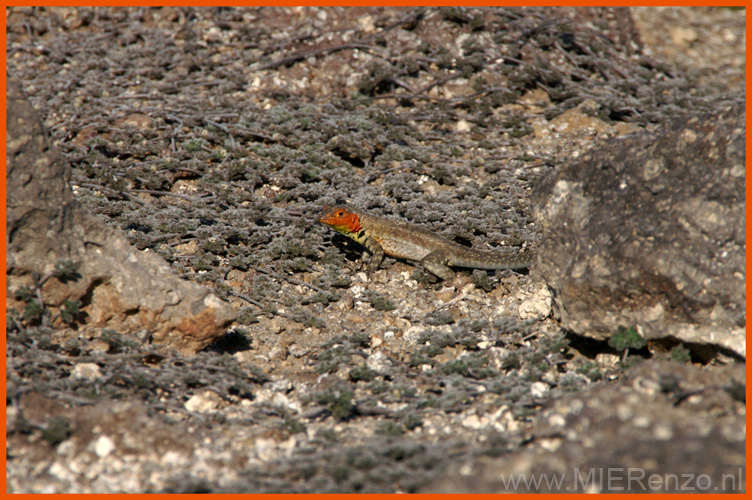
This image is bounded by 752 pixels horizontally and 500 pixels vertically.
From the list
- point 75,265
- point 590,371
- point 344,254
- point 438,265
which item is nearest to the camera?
point 75,265

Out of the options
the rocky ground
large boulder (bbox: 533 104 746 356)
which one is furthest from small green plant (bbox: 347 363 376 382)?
large boulder (bbox: 533 104 746 356)

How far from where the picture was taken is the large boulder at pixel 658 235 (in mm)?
4590

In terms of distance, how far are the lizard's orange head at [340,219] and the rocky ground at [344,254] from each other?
322mm

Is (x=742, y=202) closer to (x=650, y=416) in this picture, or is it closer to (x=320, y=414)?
(x=650, y=416)

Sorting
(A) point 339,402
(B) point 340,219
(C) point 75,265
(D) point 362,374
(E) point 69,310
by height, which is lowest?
(D) point 362,374

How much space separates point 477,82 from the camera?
35.7 ft

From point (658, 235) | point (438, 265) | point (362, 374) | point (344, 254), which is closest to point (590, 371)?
point (658, 235)

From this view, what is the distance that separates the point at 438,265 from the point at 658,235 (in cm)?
271

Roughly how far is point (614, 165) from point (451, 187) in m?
3.56

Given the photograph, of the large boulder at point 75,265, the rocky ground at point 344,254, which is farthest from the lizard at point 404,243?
the large boulder at point 75,265

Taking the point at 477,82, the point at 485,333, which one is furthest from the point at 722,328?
the point at 477,82

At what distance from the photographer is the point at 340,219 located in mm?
7285

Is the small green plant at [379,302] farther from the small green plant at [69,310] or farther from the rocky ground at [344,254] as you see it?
the small green plant at [69,310]

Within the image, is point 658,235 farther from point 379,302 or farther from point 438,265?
point 379,302
